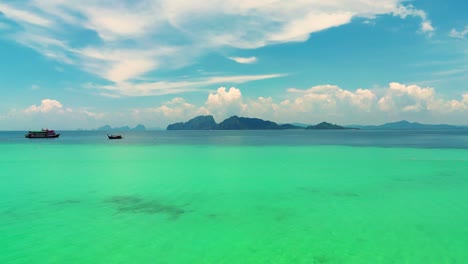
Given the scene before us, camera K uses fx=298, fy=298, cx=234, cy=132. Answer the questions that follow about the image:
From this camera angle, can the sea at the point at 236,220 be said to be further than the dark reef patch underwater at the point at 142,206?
No

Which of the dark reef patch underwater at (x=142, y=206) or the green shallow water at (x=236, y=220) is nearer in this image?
the green shallow water at (x=236, y=220)

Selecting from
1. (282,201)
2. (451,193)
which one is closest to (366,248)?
(282,201)

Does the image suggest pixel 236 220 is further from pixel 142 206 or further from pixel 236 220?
pixel 142 206

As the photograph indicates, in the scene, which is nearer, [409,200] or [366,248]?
[366,248]

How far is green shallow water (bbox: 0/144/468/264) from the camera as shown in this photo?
39.6 ft

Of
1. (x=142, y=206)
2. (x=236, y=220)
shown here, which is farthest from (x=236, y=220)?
(x=142, y=206)

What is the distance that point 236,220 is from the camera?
53.6 ft

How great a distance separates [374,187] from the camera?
25391mm

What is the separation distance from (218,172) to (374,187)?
16790mm

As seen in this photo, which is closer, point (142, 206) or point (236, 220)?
point (236, 220)

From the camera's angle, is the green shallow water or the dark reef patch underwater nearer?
the green shallow water

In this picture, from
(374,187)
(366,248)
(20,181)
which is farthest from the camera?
(20,181)

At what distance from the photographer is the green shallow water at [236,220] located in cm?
1206

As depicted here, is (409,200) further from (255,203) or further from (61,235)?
(61,235)
